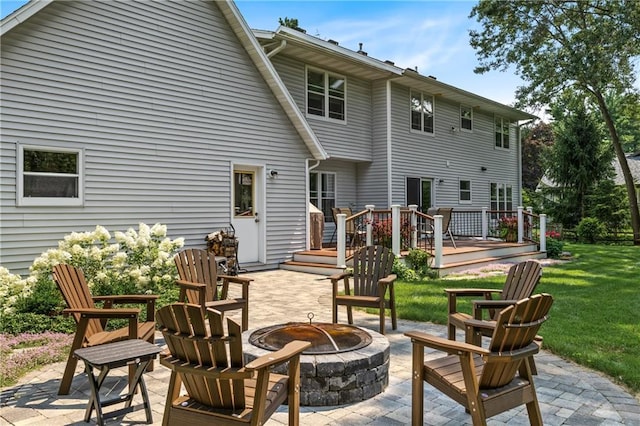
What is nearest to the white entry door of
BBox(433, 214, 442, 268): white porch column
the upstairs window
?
BBox(433, 214, 442, 268): white porch column

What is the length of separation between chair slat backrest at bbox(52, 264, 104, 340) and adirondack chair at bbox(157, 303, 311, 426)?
1668mm

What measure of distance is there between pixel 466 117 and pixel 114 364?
1816 centimetres

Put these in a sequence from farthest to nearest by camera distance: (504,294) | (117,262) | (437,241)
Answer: (437,241) < (117,262) < (504,294)

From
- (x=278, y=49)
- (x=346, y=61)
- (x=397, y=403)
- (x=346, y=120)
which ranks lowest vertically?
(x=397, y=403)

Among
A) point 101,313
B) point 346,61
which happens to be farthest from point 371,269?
point 346,61

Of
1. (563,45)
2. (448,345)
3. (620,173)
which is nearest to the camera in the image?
(448,345)

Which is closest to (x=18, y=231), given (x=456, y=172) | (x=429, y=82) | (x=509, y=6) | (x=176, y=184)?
(x=176, y=184)

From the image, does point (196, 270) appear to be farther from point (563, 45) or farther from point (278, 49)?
point (563, 45)

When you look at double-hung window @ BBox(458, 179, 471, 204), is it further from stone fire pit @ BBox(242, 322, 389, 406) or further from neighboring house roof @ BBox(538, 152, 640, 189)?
stone fire pit @ BBox(242, 322, 389, 406)

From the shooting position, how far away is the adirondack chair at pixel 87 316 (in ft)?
12.0

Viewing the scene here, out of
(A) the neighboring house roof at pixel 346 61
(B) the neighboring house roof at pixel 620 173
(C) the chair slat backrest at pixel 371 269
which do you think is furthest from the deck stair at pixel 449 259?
(B) the neighboring house roof at pixel 620 173

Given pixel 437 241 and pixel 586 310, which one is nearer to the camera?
pixel 586 310

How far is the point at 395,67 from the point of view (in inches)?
554

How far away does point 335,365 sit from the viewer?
3465 mm
